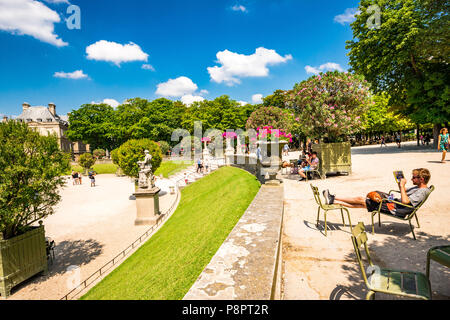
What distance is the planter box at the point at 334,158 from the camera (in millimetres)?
11406

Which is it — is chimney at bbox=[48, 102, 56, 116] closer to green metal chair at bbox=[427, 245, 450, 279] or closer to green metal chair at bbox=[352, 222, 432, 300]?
green metal chair at bbox=[352, 222, 432, 300]

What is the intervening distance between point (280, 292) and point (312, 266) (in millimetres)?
906

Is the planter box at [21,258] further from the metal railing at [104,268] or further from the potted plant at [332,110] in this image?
the potted plant at [332,110]

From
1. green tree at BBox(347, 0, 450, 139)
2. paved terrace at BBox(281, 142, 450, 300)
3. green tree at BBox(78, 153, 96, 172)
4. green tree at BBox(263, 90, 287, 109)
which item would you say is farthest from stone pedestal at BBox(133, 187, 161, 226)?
green tree at BBox(263, 90, 287, 109)

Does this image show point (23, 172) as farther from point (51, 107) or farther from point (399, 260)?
point (51, 107)

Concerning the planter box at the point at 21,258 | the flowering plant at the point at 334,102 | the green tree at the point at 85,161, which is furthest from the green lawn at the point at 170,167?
the flowering plant at the point at 334,102

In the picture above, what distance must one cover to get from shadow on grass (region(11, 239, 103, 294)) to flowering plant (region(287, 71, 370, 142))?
1187 cm

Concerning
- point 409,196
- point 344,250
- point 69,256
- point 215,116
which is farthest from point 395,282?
point 215,116

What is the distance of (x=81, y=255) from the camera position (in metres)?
9.69

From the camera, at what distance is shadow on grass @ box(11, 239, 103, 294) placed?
833 cm

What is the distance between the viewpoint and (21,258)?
778 cm

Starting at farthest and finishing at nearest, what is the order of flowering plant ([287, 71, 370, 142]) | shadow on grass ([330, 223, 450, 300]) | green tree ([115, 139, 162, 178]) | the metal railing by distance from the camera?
green tree ([115, 139, 162, 178]), flowering plant ([287, 71, 370, 142]), the metal railing, shadow on grass ([330, 223, 450, 300])

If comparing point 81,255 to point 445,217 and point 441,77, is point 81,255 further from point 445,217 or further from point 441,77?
point 441,77
